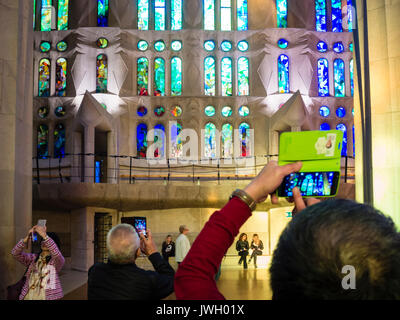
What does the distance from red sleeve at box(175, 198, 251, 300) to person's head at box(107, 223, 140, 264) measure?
165 centimetres

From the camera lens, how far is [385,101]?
9227 mm

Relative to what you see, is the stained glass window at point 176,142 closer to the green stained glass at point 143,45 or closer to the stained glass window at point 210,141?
the stained glass window at point 210,141

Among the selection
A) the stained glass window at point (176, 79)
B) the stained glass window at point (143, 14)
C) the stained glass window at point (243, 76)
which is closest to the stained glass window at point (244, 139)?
the stained glass window at point (243, 76)

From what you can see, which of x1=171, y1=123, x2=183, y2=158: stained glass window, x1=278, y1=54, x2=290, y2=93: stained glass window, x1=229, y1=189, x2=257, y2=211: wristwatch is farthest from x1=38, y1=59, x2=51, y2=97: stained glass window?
x1=229, y1=189, x2=257, y2=211: wristwatch

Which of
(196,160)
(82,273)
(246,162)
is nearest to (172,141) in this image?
(196,160)

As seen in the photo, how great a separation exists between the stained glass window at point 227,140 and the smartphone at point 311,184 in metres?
22.7

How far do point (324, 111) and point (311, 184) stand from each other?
79.7 ft

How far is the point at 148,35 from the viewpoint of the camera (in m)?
25.9

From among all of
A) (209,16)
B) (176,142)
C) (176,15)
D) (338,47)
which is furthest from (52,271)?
(338,47)

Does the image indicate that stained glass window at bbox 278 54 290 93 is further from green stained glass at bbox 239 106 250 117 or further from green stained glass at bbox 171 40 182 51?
green stained glass at bbox 171 40 182 51

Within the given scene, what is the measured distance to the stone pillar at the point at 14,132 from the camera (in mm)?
9625

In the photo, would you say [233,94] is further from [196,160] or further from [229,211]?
[229,211]

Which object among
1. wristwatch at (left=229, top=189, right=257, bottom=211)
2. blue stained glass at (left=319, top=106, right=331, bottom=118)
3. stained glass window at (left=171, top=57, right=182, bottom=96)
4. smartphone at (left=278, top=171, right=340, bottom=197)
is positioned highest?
stained glass window at (left=171, top=57, right=182, bottom=96)

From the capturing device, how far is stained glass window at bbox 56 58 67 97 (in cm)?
2553
